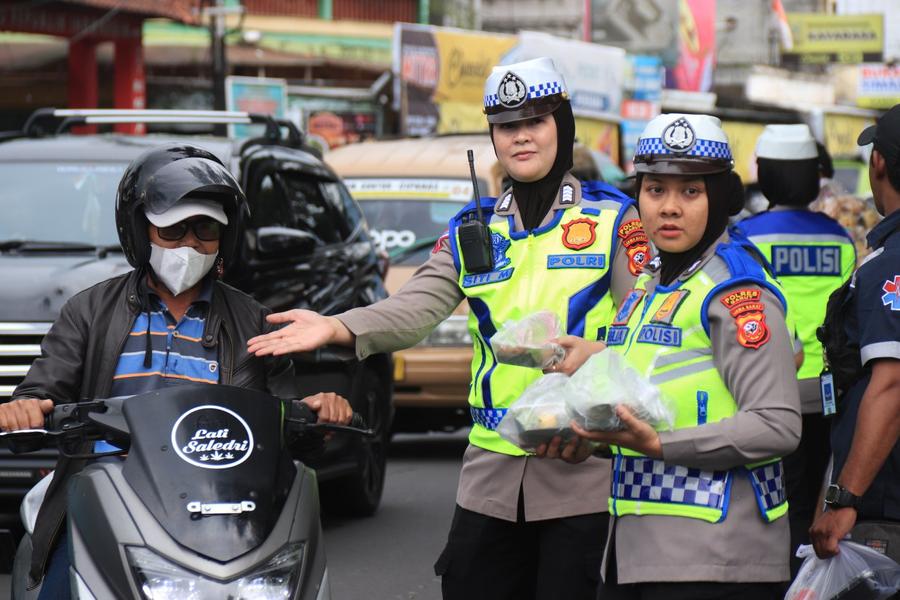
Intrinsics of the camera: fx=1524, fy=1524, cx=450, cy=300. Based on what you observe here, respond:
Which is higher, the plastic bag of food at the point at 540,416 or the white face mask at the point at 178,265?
the white face mask at the point at 178,265

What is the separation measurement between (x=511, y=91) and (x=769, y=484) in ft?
4.42

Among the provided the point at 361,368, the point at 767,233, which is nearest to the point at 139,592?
the point at 767,233

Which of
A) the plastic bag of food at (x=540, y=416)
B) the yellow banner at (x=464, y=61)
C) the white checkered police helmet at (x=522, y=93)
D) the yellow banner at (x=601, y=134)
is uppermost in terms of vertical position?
the yellow banner at (x=464, y=61)

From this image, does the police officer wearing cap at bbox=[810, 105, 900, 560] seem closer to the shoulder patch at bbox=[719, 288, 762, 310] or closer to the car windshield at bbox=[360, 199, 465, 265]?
the shoulder patch at bbox=[719, 288, 762, 310]

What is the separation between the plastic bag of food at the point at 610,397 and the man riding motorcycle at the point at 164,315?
93cm

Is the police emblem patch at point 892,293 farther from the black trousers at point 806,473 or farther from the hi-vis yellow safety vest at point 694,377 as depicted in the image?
the black trousers at point 806,473

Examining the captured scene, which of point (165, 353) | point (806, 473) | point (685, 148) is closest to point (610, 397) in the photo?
point (685, 148)

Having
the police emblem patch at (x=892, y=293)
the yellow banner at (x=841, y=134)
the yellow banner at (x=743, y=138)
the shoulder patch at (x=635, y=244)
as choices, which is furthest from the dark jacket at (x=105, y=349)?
the yellow banner at (x=841, y=134)

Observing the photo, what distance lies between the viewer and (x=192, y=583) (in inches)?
130

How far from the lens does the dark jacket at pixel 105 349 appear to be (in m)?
4.16

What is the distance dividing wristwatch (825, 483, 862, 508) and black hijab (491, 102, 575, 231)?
108 cm

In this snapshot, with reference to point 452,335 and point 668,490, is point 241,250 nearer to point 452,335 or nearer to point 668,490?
point 452,335


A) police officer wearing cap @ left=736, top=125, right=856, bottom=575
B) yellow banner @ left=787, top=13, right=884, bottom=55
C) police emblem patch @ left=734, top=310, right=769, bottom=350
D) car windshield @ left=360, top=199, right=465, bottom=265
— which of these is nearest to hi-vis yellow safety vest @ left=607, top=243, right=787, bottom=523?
police emblem patch @ left=734, top=310, right=769, bottom=350

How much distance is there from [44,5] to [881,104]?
43.2 m
